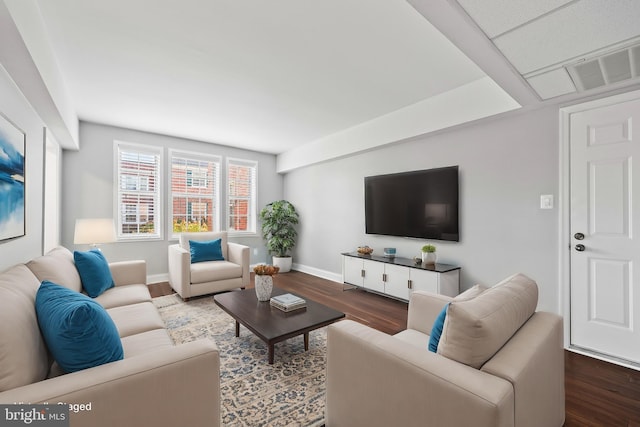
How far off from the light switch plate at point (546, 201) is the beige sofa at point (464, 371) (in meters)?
1.66

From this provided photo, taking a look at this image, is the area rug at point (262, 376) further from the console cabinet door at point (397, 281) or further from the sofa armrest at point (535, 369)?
the console cabinet door at point (397, 281)

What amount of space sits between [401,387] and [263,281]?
6.00ft

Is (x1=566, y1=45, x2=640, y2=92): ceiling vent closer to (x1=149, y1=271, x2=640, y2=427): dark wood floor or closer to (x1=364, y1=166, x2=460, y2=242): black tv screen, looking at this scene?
(x1=364, y1=166, x2=460, y2=242): black tv screen

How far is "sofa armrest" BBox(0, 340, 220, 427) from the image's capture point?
3.08ft

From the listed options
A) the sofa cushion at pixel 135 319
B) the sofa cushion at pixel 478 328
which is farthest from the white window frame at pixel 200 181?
the sofa cushion at pixel 478 328

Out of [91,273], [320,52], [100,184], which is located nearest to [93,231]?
[91,273]

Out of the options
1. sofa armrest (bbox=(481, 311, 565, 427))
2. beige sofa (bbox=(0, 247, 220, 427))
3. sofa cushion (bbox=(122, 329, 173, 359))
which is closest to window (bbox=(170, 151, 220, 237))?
sofa cushion (bbox=(122, 329, 173, 359))

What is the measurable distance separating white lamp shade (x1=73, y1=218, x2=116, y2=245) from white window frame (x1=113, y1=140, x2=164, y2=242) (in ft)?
3.72

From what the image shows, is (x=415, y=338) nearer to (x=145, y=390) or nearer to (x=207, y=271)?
(x=145, y=390)

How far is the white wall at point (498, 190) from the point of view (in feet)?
8.89

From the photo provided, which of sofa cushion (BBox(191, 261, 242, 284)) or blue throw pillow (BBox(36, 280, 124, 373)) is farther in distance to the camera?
sofa cushion (BBox(191, 261, 242, 284))

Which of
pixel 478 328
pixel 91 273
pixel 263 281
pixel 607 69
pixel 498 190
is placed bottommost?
pixel 263 281

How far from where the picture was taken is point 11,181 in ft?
6.39

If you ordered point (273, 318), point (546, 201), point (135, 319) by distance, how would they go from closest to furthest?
1. point (135, 319)
2. point (273, 318)
3. point (546, 201)
